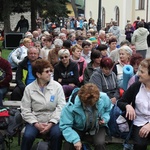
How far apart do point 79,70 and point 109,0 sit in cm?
5605

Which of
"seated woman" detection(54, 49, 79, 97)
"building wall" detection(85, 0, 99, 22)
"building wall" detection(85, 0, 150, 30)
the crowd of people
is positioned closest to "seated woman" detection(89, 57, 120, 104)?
the crowd of people

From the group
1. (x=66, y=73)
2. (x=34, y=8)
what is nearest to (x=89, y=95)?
(x=66, y=73)

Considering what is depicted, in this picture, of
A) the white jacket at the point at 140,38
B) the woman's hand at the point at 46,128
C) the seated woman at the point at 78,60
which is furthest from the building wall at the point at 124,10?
the woman's hand at the point at 46,128

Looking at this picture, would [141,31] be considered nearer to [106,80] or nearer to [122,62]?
[122,62]

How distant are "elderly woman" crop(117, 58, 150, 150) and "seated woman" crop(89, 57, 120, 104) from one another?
142cm

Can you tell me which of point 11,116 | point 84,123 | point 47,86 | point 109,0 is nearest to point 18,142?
point 11,116

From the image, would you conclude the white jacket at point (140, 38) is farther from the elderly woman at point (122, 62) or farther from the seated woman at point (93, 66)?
the seated woman at point (93, 66)

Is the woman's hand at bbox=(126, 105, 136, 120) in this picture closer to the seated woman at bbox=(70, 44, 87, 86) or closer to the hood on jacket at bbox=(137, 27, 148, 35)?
the seated woman at bbox=(70, 44, 87, 86)

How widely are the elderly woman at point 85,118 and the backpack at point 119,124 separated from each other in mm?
251

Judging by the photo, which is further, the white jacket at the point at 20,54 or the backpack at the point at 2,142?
the white jacket at the point at 20,54

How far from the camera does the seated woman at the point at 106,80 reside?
21.7 ft

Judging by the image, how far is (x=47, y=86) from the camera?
5.71 metres

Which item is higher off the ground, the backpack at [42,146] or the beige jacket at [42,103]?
the beige jacket at [42,103]

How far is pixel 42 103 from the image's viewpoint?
18.5 feet
